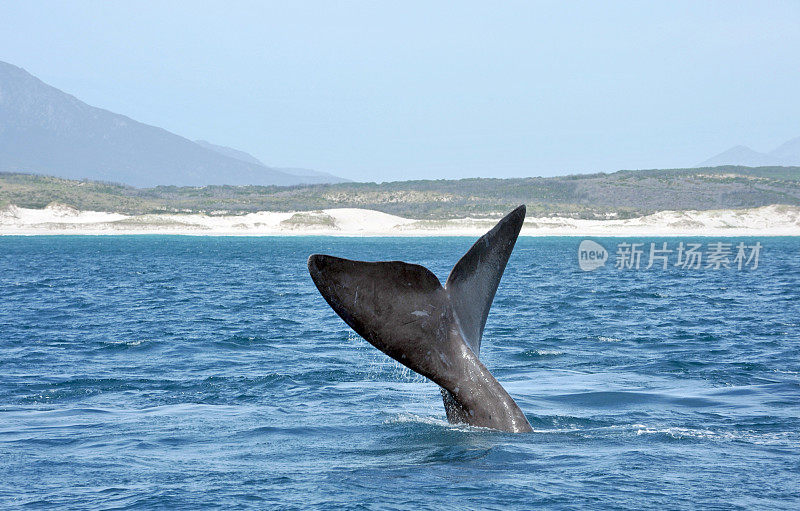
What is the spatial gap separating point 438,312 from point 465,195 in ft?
491

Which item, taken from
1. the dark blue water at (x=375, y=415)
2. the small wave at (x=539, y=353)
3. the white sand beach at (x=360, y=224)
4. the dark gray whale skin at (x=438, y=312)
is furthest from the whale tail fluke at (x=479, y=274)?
the white sand beach at (x=360, y=224)

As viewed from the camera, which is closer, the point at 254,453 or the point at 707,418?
the point at 254,453

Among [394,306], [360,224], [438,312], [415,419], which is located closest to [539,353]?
[415,419]

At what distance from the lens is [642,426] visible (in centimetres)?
995

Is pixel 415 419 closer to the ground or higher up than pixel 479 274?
closer to the ground

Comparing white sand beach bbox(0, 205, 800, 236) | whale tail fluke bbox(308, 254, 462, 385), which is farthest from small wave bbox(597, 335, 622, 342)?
white sand beach bbox(0, 205, 800, 236)

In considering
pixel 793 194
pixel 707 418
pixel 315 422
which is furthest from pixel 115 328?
pixel 793 194

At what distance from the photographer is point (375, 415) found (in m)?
10.8

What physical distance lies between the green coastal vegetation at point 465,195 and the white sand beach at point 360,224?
3.63m

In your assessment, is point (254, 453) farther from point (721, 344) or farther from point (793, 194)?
point (793, 194)

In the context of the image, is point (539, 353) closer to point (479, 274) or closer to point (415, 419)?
point (415, 419)

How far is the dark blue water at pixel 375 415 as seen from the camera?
296 inches

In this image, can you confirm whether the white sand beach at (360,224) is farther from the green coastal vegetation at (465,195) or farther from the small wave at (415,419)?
the small wave at (415,419)

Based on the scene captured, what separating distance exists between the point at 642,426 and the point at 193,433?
4.80 meters
